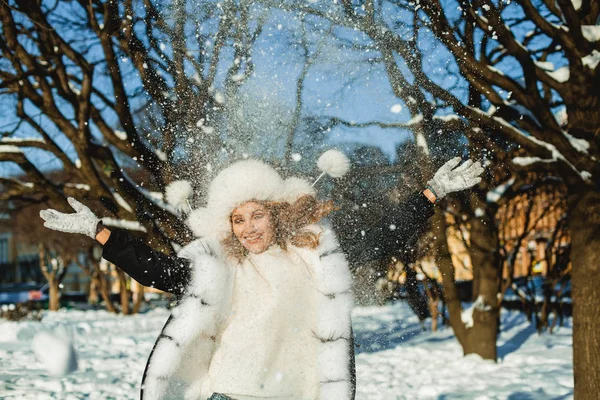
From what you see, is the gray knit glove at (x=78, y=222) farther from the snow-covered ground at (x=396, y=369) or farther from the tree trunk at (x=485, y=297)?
the tree trunk at (x=485, y=297)

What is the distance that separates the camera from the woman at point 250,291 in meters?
2.70

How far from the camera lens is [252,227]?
9.71 ft

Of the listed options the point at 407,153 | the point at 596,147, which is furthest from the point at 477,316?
the point at 407,153

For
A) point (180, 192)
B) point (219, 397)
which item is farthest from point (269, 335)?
point (180, 192)

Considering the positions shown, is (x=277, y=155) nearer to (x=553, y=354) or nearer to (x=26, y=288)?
(x=553, y=354)

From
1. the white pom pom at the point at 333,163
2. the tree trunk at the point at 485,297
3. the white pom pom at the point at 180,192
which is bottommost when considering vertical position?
the tree trunk at the point at 485,297

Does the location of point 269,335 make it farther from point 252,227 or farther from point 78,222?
point 78,222

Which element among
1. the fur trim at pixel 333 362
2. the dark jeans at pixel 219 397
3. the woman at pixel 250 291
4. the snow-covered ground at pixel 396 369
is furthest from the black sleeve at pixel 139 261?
the snow-covered ground at pixel 396 369

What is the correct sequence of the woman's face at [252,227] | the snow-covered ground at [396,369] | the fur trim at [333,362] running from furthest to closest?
the snow-covered ground at [396,369] < the woman's face at [252,227] < the fur trim at [333,362]

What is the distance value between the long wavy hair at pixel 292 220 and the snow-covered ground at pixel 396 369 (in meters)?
0.60

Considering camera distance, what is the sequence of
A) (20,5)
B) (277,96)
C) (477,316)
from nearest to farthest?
(277,96) < (20,5) < (477,316)

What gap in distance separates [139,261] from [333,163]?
1.06m

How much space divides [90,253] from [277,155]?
21.0 metres

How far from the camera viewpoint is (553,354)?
34.0ft
